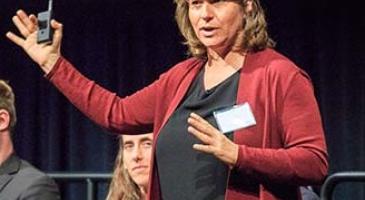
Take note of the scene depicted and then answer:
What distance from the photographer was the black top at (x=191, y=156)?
1.49 metres

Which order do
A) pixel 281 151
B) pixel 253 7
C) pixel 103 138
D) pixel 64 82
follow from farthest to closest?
pixel 103 138 < pixel 64 82 < pixel 253 7 < pixel 281 151

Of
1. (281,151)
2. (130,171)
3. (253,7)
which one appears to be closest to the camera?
(281,151)

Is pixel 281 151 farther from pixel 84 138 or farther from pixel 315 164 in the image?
pixel 84 138

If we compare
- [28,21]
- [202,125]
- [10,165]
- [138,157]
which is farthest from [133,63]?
[202,125]

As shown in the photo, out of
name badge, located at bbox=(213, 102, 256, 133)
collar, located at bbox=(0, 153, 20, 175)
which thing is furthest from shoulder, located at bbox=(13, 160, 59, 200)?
name badge, located at bbox=(213, 102, 256, 133)

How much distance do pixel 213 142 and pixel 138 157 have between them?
3.39 feet

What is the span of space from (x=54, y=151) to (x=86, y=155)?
0.21 metres

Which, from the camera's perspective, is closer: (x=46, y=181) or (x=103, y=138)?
(x=46, y=181)

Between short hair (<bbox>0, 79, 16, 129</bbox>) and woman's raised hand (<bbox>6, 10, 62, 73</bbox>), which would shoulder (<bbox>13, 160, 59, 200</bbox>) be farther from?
woman's raised hand (<bbox>6, 10, 62, 73</bbox>)

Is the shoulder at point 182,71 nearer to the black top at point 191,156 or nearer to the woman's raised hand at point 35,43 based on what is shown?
the black top at point 191,156

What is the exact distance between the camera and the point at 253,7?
1.55 metres

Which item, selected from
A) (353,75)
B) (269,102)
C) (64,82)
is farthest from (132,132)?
(353,75)

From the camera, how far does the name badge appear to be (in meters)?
1.45

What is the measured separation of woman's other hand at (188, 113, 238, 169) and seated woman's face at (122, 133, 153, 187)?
98 centimetres
